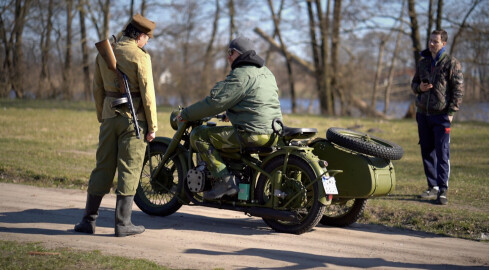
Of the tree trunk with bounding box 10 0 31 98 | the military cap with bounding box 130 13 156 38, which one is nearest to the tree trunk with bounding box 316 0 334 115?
the tree trunk with bounding box 10 0 31 98

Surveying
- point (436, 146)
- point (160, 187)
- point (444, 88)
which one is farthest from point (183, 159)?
point (444, 88)

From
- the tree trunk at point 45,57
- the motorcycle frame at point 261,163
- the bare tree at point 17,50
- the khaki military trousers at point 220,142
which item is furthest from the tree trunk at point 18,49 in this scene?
the khaki military trousers at point 220,142

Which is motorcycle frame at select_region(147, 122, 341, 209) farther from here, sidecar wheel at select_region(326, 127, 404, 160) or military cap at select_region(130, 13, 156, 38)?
military cap at select_region(130, 13, 156, 38)

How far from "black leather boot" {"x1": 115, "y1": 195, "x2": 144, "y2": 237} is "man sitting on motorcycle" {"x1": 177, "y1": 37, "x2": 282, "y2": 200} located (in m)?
0.94

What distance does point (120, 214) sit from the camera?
638 centimetres

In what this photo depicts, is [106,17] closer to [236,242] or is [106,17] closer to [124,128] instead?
[124,128]

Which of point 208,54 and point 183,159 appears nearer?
point 183,159

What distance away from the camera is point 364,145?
258 inches

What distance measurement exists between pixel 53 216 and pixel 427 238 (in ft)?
13.9

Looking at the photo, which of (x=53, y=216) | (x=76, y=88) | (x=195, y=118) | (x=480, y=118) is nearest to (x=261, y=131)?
(x=195, y=118)

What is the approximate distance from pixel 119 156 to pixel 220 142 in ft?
3.71

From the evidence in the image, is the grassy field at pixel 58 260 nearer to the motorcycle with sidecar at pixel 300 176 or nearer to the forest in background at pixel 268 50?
the motorcycle with sidecar at pixel 300 176

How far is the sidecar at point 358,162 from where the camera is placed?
21.5 feet

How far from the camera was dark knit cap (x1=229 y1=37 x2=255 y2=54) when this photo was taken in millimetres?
6746
